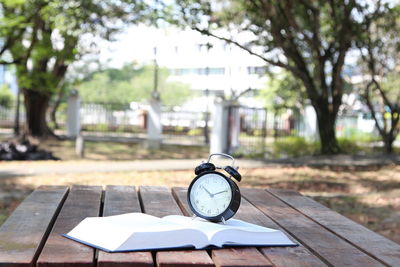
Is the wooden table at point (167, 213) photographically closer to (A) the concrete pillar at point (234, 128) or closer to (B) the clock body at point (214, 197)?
(B) the clock body at point (214, 197)

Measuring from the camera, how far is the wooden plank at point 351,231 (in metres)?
2.42

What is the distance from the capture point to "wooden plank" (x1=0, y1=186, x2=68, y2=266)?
206cm

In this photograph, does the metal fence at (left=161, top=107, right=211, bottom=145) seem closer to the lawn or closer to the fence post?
the fence post

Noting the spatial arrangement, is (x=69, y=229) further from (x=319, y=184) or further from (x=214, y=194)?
(x=319, y=184)

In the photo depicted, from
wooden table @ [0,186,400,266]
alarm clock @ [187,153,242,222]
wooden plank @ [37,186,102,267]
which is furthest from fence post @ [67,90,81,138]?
alarm clock @ [187,153,242,222]

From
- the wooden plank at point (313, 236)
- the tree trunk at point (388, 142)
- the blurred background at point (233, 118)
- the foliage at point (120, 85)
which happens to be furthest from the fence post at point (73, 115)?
the foliage at point (120, 85)

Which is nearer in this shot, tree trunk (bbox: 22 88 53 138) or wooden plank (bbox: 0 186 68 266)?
wooden plank (bbox: 0 186 68 266)

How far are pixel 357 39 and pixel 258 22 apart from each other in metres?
2.70

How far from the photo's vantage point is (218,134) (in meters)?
17.8

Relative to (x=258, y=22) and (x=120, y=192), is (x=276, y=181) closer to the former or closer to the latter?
(x=258, y=22)

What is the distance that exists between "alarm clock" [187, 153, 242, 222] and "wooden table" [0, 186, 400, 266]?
0.25 metres

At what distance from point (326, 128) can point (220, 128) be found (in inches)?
121

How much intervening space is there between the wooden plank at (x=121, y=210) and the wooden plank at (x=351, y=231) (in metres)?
0.91

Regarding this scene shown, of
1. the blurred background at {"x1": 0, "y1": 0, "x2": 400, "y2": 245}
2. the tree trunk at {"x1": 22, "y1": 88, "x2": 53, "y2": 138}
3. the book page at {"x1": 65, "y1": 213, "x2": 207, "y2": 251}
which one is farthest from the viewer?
the tree trunk at {"x1": 22, "y1": 88, "x2": 53, "y2": 138}
